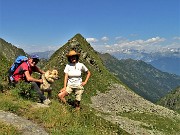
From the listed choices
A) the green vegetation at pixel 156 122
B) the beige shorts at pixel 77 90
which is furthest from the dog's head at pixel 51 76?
the green vegetation at pixel 156 122

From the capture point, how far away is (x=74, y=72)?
1786 cm

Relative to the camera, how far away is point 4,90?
18234 mm

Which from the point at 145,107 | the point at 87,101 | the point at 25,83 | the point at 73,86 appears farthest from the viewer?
the point at 145,107

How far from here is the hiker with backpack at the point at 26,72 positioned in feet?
55.4

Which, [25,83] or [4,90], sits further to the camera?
[4,90]

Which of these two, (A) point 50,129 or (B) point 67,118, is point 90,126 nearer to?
(B) point 67,118

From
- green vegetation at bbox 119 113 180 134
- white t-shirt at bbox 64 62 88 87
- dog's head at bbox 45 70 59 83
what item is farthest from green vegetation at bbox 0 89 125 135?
green vegetation at bbox 119 113 180 134

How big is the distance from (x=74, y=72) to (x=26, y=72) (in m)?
2.69

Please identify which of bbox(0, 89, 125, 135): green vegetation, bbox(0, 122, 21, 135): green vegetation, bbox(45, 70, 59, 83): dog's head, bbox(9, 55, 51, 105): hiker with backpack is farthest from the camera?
bbox(45, 70, 59, 83): dog's head

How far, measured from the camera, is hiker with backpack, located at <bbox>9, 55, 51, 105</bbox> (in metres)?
16.9

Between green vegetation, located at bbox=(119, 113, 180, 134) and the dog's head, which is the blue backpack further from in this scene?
green vegetation, located at bbox=(119, 113, 180, 134)

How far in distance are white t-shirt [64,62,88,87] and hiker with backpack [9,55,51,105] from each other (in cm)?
161

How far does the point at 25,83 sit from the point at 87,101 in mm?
46111

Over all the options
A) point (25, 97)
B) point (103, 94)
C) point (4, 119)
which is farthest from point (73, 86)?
point (103, 94)
